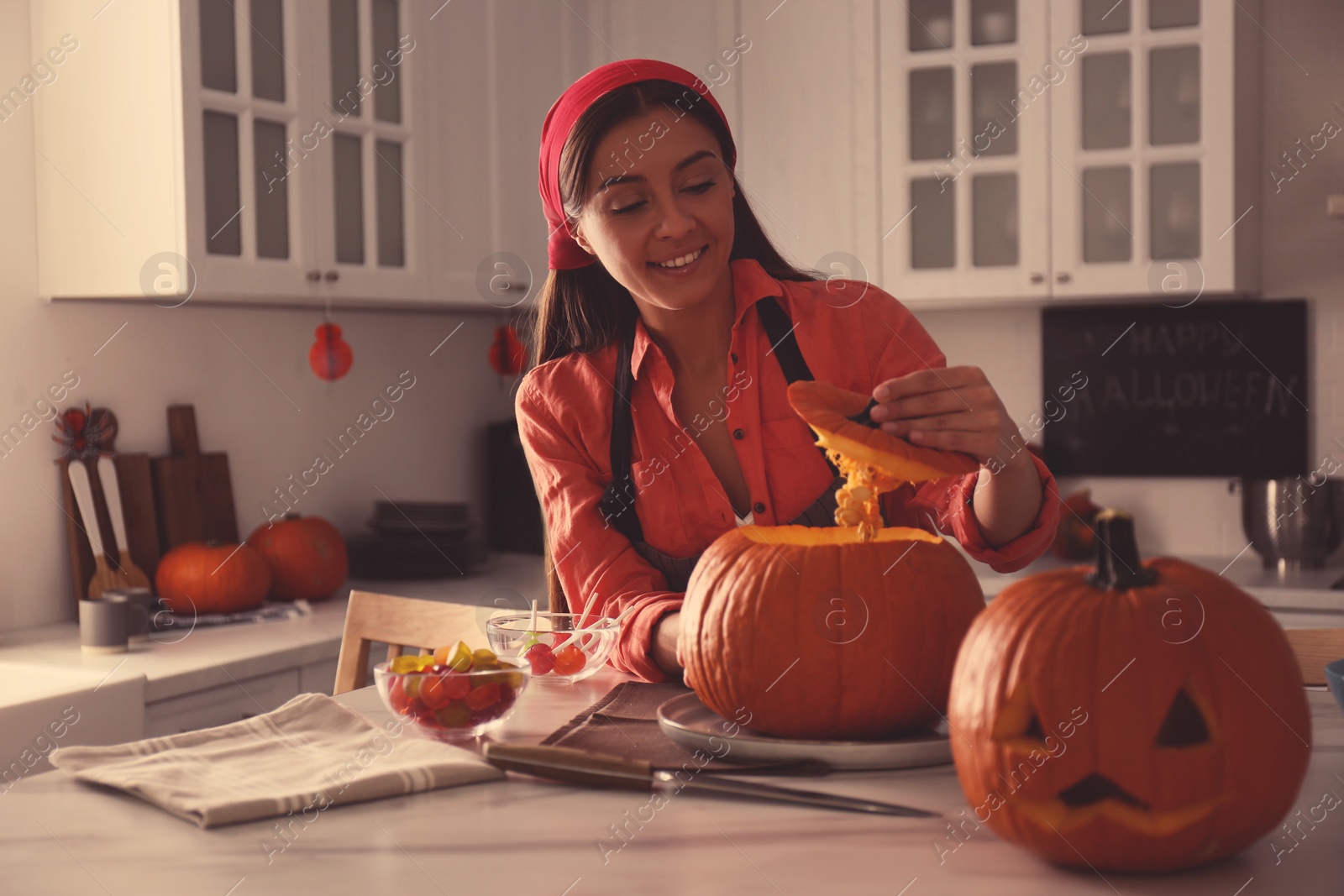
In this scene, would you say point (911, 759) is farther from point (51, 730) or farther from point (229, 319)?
point (229, 319)

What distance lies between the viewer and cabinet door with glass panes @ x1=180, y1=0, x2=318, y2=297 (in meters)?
2.38

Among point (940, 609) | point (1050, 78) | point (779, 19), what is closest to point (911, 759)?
point (940, 609)

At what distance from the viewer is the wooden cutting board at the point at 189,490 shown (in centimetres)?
273

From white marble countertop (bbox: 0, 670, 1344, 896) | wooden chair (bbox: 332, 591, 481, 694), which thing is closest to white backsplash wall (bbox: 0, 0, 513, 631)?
wooden chair (bbox: 332, 591, 481, 694)

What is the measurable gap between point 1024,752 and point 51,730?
1706 mm

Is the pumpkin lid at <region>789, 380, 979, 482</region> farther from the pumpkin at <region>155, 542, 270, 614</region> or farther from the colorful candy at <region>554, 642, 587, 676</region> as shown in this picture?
the pumpkin at <region>155, 542, 270, 614</region>

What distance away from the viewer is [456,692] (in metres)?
1.03

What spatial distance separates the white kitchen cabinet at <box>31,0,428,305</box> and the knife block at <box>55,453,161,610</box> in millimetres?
355

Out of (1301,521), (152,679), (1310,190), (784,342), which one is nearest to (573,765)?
(784,342)

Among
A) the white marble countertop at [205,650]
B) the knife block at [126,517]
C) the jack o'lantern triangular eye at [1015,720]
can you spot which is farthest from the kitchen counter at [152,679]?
the jack o'lantern triangular eye at [1015,720]

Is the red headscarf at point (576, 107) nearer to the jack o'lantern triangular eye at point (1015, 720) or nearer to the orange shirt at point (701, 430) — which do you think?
the orange shirt at point (701, 430)

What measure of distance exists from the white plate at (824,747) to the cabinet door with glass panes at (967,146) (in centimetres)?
223

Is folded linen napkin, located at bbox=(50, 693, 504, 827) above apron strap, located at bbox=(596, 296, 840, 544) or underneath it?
underneath

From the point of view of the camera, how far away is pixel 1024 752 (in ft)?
2.42
